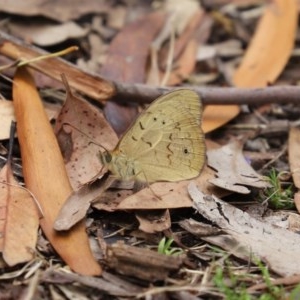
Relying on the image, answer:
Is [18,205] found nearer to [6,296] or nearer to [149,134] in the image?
[6,296]

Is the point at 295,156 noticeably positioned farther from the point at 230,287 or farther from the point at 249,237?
the point at 230,287

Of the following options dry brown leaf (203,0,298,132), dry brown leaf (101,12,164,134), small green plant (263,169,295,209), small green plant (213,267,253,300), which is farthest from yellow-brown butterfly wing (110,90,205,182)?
dry brown leaf (203,0,298,132)

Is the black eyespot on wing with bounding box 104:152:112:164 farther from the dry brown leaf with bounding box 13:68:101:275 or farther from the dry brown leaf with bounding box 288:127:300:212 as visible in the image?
the dry brown leaf with bounding box 288:127:300:212

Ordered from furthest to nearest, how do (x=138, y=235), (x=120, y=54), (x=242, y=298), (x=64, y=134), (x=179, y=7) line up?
(x=179, y=7) < (x=120, y=54) < (x=64, y=134) < (x=138, y=235) < (x=242, y=298)

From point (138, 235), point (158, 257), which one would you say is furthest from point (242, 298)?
point (138, 235)

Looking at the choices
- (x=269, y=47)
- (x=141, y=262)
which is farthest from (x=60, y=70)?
(x=269, y=47)

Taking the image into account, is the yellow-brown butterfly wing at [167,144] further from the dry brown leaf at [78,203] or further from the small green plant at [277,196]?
the small green plant at [277,196]

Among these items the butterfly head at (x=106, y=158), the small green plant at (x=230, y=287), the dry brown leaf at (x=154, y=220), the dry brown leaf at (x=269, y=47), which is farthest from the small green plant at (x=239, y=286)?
the dry brown leaf at (x=269, y=47)
